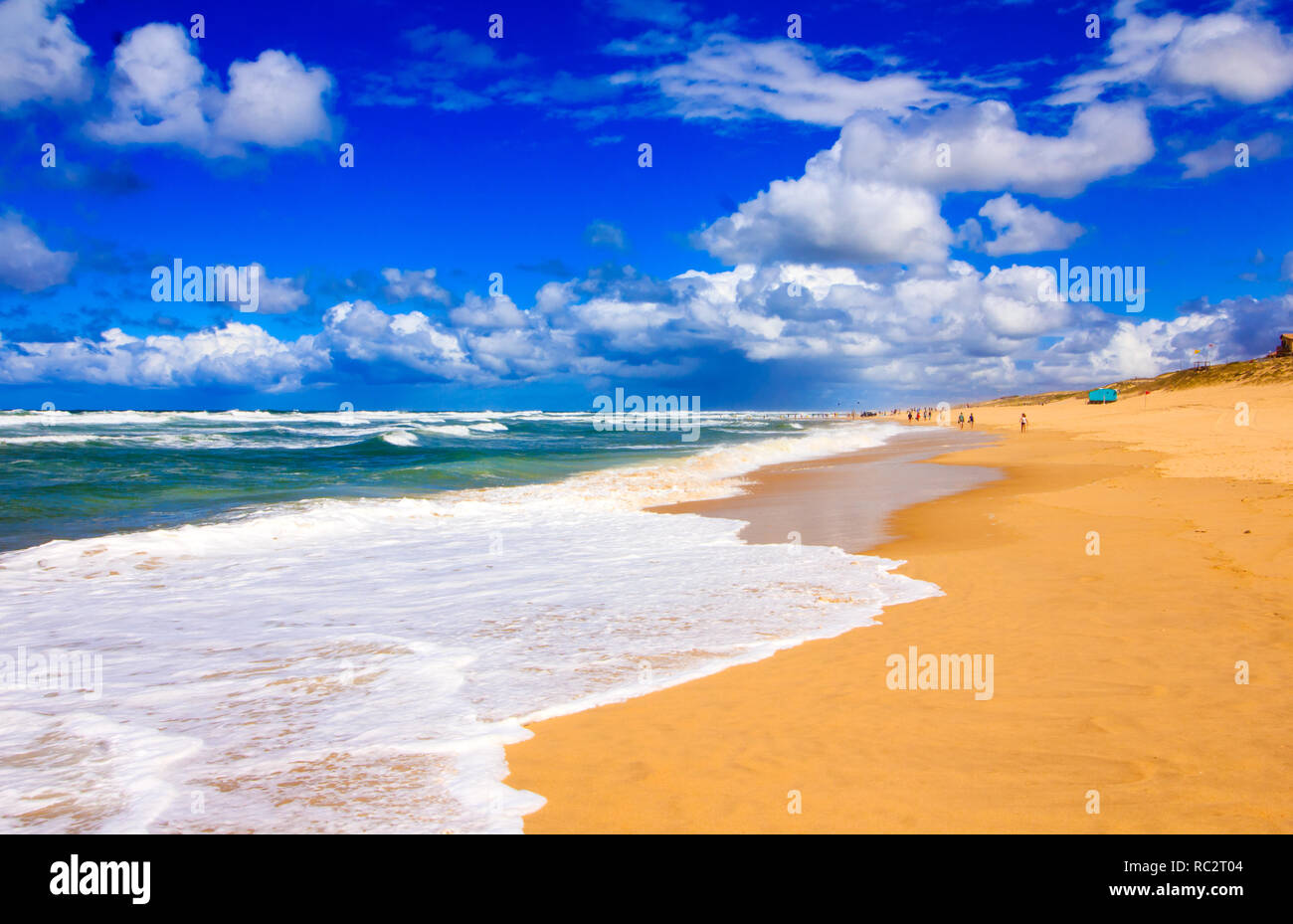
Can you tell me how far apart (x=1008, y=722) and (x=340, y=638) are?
20.3 feet

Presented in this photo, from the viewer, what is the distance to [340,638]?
7.32 meters

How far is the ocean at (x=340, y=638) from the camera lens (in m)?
4.25

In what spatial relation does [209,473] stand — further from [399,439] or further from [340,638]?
[340,638]

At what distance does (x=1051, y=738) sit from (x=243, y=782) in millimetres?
5083

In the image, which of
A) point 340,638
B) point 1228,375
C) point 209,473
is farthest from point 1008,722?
point 1228,375

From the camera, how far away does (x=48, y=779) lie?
442 centimetres

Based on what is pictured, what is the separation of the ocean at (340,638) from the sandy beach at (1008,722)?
19.4 inches

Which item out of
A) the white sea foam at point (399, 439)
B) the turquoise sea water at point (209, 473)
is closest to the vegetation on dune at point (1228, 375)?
the turquoise sea water at point (209, 473)

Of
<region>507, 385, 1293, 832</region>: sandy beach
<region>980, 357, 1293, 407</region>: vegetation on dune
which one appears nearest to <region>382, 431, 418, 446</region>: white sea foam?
<region>507, 385, 1293, 832</region>: sandy beach

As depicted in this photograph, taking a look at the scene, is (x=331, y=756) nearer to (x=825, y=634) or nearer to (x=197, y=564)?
(x=825, y=634)

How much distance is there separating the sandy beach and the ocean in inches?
19.4

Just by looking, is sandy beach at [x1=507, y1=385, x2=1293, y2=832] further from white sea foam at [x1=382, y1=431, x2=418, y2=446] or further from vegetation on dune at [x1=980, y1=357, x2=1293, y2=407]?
vegetation on dune at [x1=980, y1=357, x2=1293, y2=407]
